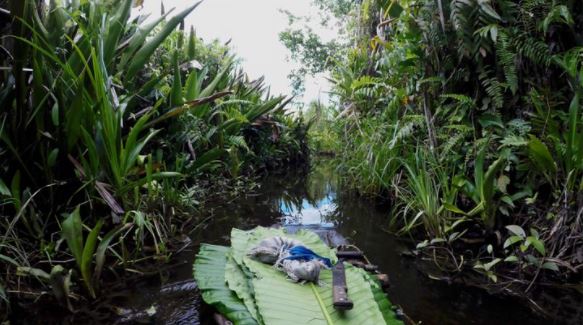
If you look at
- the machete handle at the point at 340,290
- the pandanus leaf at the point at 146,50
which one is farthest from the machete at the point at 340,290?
the pandanus leaf at the point at 146,50

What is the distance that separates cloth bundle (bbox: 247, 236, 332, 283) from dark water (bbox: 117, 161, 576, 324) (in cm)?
38

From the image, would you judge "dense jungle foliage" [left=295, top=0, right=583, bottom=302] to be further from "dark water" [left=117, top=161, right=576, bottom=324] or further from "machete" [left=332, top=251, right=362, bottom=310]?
"machete" [left=332, top=251, right=362, bottom=310]

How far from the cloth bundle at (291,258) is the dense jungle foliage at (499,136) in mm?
1050

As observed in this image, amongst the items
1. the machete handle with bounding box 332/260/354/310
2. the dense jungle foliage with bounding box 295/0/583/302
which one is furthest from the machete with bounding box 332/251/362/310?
the dense jungle foliage with bounding box 295/0/583/302

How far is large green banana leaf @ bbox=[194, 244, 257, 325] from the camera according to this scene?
4.42 feet

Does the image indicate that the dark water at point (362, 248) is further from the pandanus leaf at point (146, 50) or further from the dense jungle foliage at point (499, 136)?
the pandanus leaf at point (146, 50)

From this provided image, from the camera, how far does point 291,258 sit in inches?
63.8

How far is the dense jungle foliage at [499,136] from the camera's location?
1.96 m

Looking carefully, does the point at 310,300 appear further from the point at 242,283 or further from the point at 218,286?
the point at 218,286

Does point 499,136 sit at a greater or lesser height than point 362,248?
greater

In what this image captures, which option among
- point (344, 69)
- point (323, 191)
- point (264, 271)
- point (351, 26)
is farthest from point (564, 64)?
point (351, 26)

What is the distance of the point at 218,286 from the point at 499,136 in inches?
80.3

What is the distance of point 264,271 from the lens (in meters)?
1.56

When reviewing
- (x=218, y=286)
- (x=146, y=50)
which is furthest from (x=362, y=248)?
(x=146, y=50)
